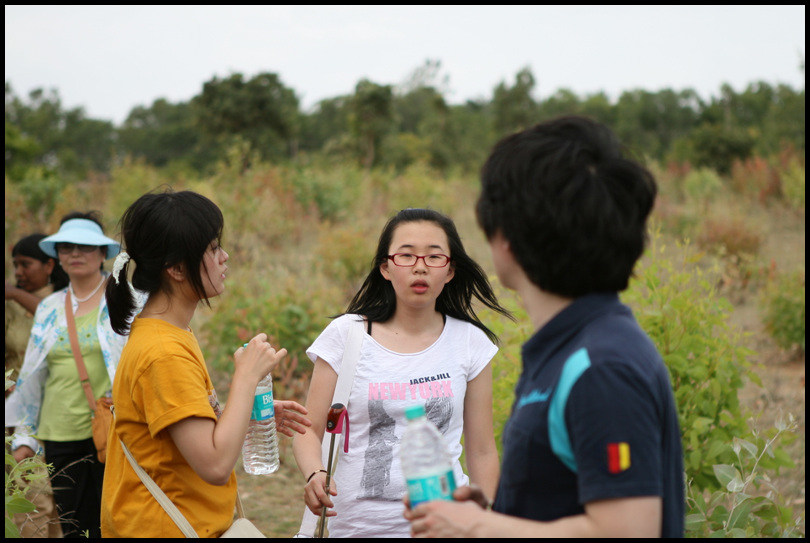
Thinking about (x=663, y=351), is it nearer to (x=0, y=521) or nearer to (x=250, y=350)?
(x=250, y=350)

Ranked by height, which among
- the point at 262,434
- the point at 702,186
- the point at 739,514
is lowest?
the point at 739,514

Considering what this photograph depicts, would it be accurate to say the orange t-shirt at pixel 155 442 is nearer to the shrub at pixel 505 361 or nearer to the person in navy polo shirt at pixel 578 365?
the person in navy polo shirt at pixel 578 365

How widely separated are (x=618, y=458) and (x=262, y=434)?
1.47 meters

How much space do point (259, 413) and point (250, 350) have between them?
267mm

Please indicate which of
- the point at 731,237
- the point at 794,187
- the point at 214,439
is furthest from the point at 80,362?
the point at 794,187

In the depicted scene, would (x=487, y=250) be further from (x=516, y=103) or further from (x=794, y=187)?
(x=516, y=103)

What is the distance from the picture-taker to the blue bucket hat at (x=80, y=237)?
12.2 feet

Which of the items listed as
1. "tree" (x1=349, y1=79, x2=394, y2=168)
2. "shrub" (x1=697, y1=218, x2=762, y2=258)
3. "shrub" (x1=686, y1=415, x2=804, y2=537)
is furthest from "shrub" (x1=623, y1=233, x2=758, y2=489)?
"tree" (x1=349, y1=79, x2=394, y2=168)

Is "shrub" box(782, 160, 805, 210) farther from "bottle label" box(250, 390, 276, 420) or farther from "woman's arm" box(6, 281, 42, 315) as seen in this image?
"bottle label" box(250, 390, 276, 420)

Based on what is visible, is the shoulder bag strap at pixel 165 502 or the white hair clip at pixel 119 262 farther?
the white hair clip at pixel 119 262

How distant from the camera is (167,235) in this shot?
2.00 metres

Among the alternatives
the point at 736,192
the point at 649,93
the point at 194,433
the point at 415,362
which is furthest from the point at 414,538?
the point at 649,93

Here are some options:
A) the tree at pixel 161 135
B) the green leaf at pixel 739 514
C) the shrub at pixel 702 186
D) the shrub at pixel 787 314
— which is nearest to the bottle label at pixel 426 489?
the green leaf at pixel 739 514

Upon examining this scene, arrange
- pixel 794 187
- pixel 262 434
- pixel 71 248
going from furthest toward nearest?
pixel 794 187, pixel 71 248, pixel 262 434
